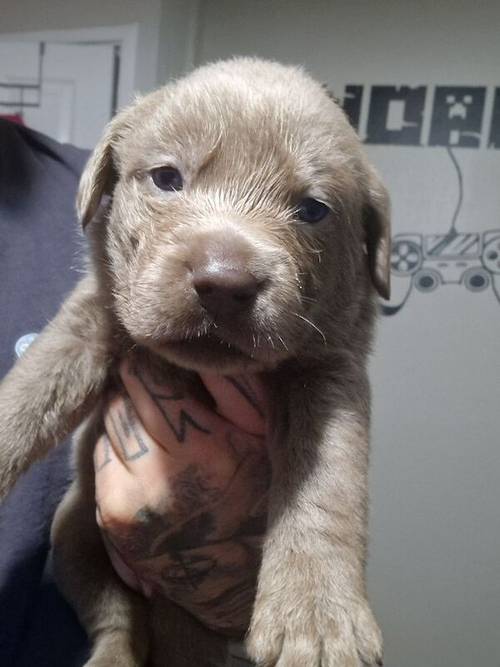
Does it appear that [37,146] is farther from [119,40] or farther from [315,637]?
[315,637]

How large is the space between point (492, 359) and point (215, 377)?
2094 millimetres

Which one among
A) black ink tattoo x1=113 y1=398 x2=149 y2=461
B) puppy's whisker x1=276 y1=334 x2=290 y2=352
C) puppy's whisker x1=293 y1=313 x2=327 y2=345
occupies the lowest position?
black ink tattoo x1=113 y1=398 x2=149 y2=461

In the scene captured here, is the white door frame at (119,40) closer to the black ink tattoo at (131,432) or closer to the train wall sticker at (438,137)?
the train wall sticker at (438,137)

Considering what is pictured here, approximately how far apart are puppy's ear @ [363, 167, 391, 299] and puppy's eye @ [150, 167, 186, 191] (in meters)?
0.42

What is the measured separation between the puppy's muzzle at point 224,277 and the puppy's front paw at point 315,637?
0.48m

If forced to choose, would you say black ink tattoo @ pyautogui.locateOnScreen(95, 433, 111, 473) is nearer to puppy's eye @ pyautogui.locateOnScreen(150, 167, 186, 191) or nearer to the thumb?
the thumb

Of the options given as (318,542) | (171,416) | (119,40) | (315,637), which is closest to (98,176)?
(171,416)

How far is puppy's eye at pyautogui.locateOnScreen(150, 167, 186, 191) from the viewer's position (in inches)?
49.8

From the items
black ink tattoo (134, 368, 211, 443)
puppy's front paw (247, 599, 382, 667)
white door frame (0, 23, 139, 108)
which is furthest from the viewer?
white door frame (0, 23, 139, 108)

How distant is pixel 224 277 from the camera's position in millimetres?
990

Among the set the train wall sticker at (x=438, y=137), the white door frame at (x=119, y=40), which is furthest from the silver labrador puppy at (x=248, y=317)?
the white door frame at (x=119, y=40)

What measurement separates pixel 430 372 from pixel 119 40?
222 cm

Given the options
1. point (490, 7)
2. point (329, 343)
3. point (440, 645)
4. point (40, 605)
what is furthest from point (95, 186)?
point (440, 645)

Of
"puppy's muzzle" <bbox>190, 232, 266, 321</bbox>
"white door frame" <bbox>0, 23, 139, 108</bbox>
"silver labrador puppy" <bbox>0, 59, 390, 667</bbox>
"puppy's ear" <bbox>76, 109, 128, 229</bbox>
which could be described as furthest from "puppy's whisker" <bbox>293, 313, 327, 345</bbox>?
"white door frame" <bbox>0, 23, 139, 108</bbox>
